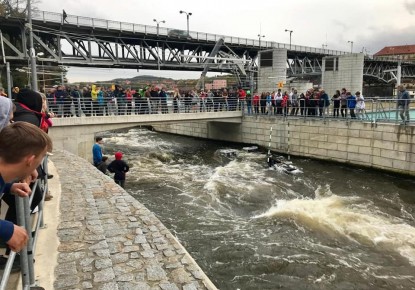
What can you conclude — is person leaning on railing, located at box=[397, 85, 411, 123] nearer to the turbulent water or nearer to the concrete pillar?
the turbulent water

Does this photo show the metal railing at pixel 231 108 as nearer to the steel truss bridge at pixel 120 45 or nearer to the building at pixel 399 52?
the steel truss bridge at pixel 120 45

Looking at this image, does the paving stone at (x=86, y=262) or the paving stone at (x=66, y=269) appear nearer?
the paving stone at (x=66, y=269)

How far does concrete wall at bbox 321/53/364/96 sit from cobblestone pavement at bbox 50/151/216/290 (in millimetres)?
30421

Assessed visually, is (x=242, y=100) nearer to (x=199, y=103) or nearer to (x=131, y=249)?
(x=199, y=103)

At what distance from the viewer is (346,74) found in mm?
33156

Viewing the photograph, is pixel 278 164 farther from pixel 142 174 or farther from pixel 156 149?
pixel 156 149

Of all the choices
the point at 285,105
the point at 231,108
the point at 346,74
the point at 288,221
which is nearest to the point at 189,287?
the point at 288,221

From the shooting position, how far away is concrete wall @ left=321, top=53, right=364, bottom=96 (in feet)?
106

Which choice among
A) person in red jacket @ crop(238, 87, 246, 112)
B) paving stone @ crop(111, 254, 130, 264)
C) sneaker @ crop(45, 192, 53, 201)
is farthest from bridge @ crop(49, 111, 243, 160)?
paving stone @ crop(111, 254, 130, 264)

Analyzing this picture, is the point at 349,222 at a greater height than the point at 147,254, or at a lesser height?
lesser

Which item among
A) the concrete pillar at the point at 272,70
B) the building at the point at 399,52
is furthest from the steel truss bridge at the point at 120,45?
the building at the point at 399,52

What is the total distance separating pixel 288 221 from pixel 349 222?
5.51 feet

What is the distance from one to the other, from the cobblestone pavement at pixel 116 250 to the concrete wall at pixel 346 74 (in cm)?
3042

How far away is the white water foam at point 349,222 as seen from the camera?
8.54 metres
